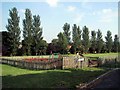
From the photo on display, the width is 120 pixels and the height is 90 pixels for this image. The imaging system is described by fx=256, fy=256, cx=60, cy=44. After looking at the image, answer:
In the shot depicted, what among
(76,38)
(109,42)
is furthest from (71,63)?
(109,42)

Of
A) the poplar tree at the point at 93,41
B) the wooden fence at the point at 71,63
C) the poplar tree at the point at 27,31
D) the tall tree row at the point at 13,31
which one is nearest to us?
the wooden fence at the point at 71,63

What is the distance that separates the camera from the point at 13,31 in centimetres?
8644

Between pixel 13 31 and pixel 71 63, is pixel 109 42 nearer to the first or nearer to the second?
pixel 13 31

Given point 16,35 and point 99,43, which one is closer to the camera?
point 16,35

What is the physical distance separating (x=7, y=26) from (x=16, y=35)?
468 centimetres

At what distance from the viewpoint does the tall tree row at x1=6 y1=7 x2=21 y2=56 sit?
83.8 m

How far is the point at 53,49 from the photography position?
98062 mm

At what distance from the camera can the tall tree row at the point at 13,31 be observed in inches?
3298

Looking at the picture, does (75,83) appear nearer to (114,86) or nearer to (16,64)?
(114,86)

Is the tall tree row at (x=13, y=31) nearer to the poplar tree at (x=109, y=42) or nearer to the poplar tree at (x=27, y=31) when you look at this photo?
the poplar tree at (x=27, y=31)

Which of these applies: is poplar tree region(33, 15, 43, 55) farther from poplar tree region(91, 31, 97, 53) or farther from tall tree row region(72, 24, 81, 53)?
poplar tree region(91, 31, 97, 53)

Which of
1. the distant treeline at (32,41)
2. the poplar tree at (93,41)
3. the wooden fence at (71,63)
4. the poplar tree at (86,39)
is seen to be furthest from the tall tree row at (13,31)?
the wooden fence at (71,63)

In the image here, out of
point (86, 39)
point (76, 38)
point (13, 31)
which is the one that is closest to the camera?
point (13, 31)

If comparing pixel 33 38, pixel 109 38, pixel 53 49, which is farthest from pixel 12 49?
pixel 109 38
